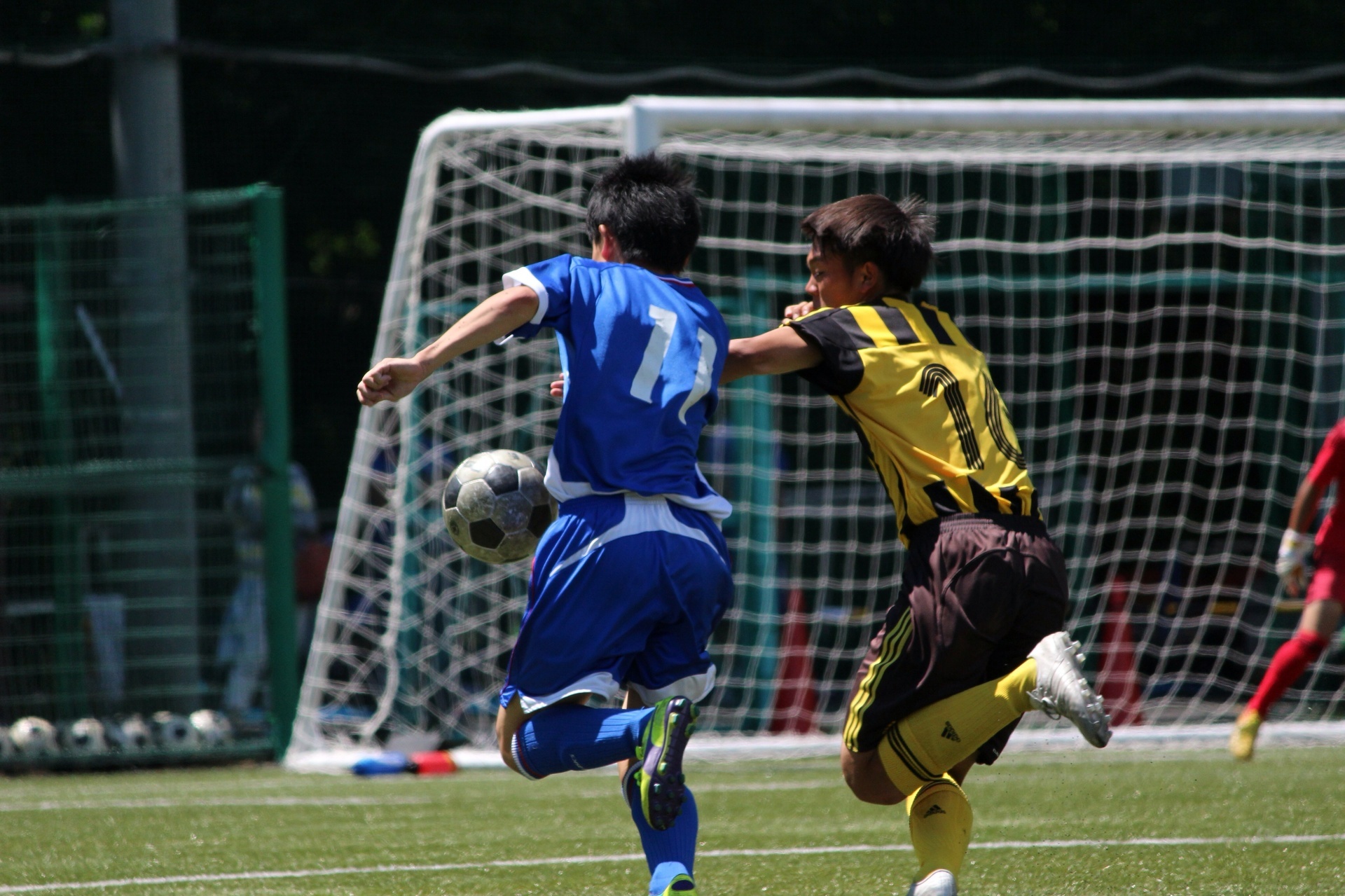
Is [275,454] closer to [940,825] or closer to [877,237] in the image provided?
[877,237]

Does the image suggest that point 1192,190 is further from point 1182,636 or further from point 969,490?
point 969,490

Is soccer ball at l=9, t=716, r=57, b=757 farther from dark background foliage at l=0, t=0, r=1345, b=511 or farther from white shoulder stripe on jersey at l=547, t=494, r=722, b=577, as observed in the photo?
white shoulder stripe on jersey at l=547, t=494, r=722, b=577

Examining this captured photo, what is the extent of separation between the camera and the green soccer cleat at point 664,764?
3107mm

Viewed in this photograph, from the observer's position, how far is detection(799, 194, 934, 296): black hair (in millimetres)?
3721

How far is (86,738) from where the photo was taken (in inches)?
319

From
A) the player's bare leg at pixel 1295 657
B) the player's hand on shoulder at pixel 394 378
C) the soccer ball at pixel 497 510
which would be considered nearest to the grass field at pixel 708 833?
the player's bare leg at pixel 1295 657

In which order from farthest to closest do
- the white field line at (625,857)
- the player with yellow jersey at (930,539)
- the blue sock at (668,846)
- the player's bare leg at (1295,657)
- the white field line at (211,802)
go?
the player's bare leg at (1295,657)
the white field line at (211,802)
the white field line at (625,857)
the player with yellow jersey at (930,539)
the blue sock at (668,846)

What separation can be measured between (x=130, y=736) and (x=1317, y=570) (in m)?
5.73

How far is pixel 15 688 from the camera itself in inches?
330

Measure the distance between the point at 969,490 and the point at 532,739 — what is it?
43.4 inches

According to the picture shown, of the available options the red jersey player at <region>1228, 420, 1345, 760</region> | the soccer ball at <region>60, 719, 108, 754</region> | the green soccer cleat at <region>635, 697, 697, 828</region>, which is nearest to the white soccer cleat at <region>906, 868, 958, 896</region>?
the green soccer cleat at <region>635, 697, 697, 828</region>

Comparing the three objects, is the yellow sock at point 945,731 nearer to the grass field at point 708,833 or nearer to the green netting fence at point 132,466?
the grass field at point 708,833

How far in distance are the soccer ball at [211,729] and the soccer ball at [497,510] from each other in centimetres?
471

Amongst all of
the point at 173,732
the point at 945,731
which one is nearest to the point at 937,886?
the point at 945,731
